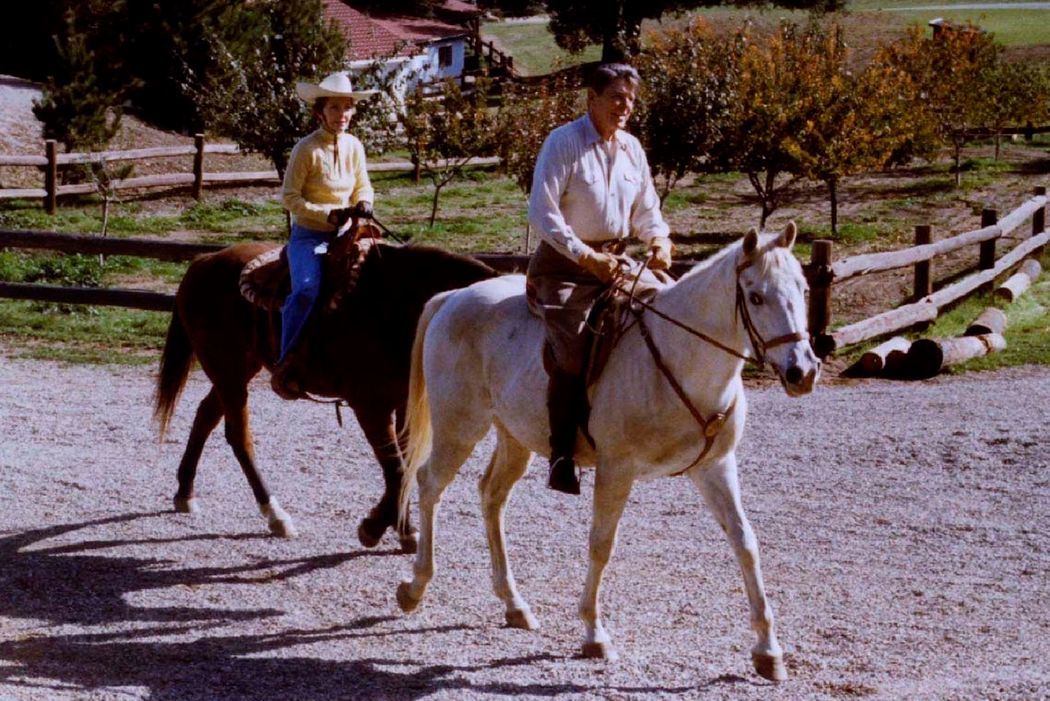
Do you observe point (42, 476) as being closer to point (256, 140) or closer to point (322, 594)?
point (322, 594)

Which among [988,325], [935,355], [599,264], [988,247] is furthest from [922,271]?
[599,264]

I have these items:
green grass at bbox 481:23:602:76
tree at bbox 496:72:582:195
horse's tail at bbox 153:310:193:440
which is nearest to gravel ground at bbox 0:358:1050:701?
horse's tail at bbox 153:310:193:440

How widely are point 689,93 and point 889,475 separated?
12.7 metres

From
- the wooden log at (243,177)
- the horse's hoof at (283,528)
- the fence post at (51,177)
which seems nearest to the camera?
the horse's hoof at (283,528)

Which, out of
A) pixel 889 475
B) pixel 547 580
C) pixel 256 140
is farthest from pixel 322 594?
pixel 256 140

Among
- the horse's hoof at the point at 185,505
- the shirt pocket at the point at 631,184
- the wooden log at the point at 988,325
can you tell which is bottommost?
the horse's hoof at the point at 185,505

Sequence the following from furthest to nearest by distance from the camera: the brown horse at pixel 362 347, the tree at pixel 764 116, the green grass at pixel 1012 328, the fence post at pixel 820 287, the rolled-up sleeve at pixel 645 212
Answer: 1. the tree at pixel 764 116
2. the green grass at pixel 1012 328
3. the fence post at pixel 820 287
4. the brown horse at pixel 362 347
5. the rolled-up sleeve at pixel 645 212

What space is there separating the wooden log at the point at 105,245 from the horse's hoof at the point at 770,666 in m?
8.82

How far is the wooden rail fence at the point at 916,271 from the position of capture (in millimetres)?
12359

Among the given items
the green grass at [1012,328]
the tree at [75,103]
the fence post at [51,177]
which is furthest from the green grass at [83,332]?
the tree at [75,103]

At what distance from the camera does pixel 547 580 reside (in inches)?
275

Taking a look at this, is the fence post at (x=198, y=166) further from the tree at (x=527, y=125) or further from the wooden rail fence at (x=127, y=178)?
the tree at (x=527, y=125)

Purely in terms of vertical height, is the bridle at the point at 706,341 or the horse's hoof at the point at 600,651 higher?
the bridle at the point at 706,341

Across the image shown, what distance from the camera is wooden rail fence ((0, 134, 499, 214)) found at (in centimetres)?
2431
